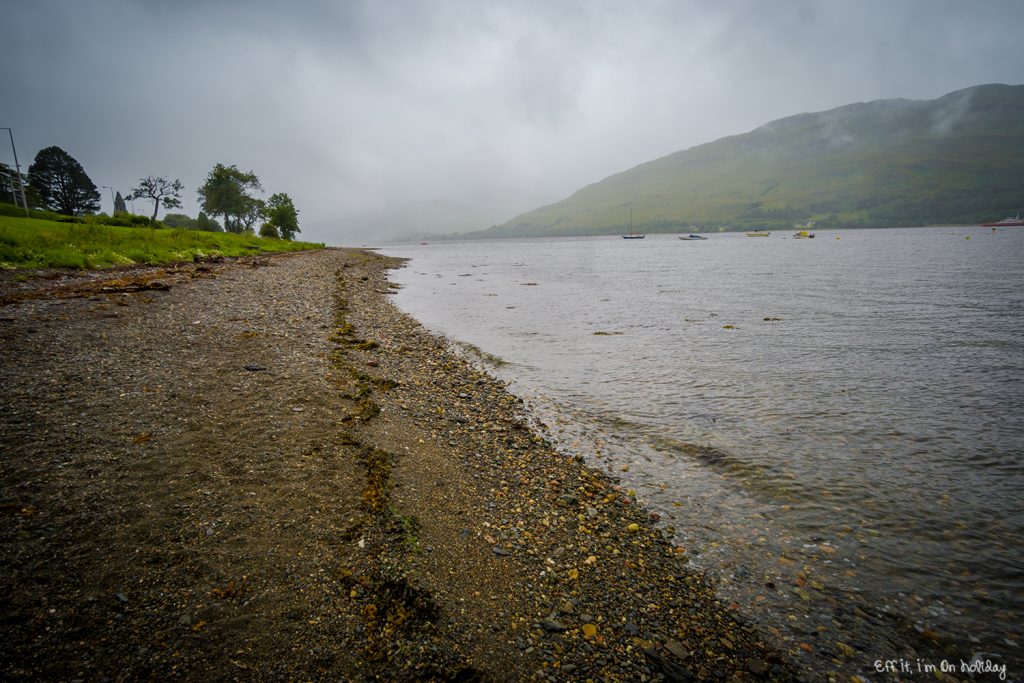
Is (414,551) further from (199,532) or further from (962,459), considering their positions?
(962,459)

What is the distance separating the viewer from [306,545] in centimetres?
477

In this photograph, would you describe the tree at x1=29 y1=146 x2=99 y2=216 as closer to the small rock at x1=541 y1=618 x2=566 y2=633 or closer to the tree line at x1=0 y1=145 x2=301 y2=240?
the tree line at x1=0 y1=145 x2=301 y2=240

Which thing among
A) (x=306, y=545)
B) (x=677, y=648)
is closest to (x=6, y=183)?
(x=306, y=545)

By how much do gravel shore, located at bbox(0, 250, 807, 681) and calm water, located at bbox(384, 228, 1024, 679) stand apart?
1.07m

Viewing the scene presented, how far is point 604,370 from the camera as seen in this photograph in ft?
48.5

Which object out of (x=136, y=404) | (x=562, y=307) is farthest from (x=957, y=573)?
(x=562, y=307)

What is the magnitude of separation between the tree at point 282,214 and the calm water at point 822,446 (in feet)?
359

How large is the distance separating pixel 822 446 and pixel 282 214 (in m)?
128

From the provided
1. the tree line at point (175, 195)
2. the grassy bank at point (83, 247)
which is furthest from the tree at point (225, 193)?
the grassy bank at point (83, 247)

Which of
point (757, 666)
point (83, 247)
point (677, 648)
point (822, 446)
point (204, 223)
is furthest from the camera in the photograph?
point (204, 223)

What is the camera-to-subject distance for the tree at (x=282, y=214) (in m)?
111

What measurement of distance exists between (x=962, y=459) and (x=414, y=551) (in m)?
10.8

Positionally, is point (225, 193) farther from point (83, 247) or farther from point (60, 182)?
point (83, 247)

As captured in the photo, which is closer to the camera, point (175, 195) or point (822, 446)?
point (822, 446)
